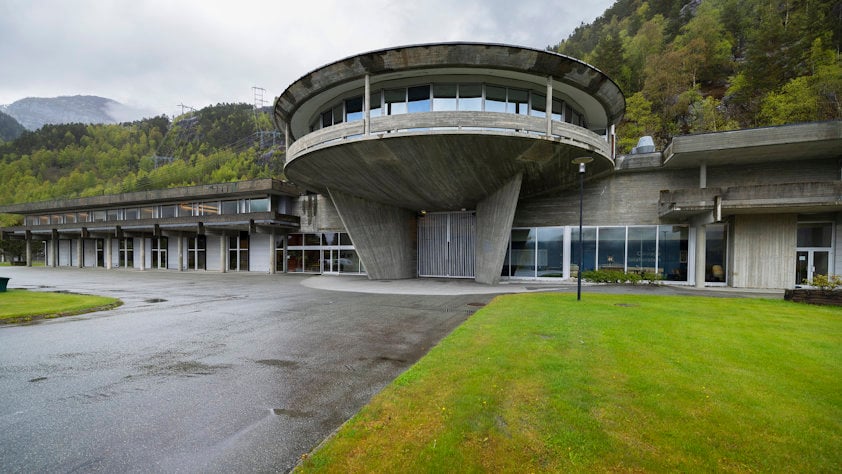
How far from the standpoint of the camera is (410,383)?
4711 millimetres

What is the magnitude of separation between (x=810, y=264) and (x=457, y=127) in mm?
19133

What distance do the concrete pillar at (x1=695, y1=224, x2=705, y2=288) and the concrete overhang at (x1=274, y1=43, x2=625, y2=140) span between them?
8.13 m

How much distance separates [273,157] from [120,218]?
69266 millimetres

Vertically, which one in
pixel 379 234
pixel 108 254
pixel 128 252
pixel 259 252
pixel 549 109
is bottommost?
pixel 108 254

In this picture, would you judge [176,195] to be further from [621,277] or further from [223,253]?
[621,277]

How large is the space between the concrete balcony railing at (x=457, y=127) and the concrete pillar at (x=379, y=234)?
6233 mm

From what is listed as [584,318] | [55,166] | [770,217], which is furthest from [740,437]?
[55,166]

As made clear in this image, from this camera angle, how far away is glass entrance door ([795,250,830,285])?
1688 cm

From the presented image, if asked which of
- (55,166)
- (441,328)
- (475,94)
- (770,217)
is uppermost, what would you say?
(55,166)

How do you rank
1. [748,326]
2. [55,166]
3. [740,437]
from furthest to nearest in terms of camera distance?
[55,166] → [748,326] → [740,437]

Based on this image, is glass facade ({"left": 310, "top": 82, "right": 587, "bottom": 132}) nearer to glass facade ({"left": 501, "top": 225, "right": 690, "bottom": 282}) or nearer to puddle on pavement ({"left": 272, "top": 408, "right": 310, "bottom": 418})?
glass facade ({"left": 501, "top": 225, "right": 690, "bottom": 282})

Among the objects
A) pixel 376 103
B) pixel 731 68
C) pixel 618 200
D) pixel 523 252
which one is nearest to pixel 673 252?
pixel 618 200

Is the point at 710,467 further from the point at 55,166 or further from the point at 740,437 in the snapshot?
the point at 55,166

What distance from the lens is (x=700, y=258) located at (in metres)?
18.0
